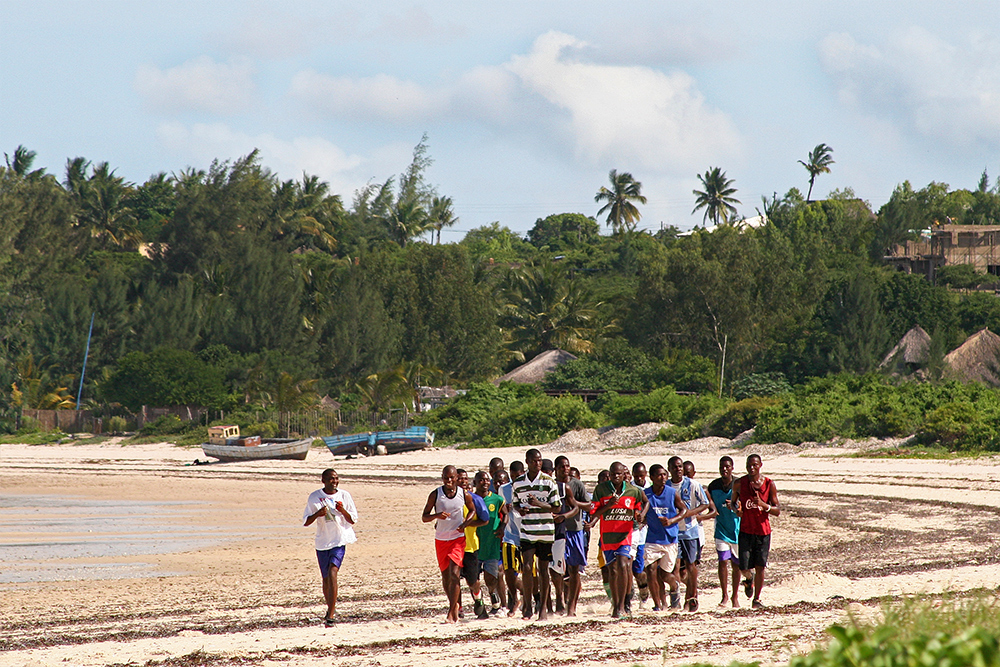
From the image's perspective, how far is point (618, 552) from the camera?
9.84 m

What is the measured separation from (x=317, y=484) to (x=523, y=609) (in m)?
21.1

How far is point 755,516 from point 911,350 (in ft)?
132

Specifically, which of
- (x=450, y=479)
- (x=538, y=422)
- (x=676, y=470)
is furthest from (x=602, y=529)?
(x=538, y=422)

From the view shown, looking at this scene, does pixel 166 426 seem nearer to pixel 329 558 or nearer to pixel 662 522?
pixel 329 558

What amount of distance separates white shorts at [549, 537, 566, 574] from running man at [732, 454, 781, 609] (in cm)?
171

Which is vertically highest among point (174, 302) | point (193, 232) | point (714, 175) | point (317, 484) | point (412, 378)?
point (714, 175)

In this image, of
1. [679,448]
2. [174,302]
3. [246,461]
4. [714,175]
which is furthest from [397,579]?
[714,175]

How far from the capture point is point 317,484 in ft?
100

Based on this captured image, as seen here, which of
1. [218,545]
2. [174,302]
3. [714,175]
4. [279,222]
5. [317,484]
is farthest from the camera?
[714,175]

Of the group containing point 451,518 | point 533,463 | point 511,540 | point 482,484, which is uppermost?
point 533,463

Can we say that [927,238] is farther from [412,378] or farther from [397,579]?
[397,579]

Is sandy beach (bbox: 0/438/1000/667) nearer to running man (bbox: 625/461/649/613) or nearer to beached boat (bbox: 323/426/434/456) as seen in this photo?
running man (bbox: 625/461/649/613)

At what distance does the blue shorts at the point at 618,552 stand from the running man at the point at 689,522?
0.63 meters

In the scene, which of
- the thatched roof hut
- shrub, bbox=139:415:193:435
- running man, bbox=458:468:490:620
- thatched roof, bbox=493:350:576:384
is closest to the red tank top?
running man, bbox=458:468:490:620
